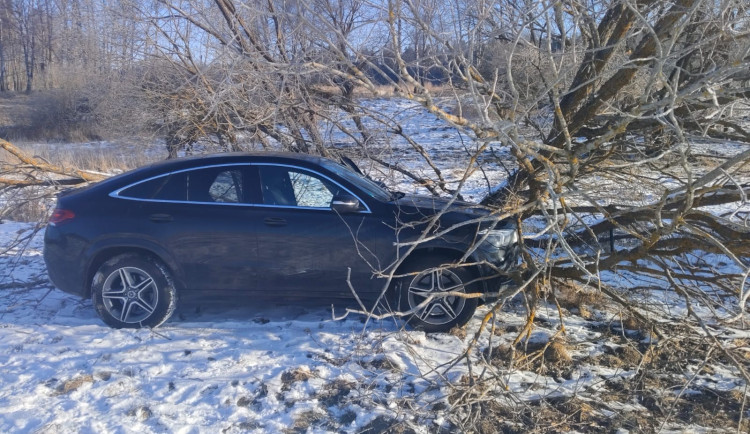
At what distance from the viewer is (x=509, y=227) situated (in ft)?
20.1

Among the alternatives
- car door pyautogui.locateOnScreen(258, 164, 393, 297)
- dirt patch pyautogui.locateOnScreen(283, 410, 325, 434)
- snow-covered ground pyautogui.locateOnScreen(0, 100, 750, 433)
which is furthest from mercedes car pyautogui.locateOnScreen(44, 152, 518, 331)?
dirt patch pyautogui.locateOnScreen(283, 410, 325, 434)

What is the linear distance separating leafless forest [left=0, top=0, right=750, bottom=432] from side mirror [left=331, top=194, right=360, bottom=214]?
641 millimetres

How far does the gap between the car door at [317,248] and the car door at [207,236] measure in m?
0.14

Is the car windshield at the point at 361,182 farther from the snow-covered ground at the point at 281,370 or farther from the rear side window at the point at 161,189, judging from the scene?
the rear side window at the point at 161,189

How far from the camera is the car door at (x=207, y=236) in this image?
5.86m

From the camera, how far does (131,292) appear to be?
5863 millimetres

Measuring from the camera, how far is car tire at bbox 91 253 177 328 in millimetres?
5852

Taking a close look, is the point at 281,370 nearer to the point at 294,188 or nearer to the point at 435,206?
the point at 294,188

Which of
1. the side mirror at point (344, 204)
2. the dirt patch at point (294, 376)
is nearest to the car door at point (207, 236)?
the side mirror at point (344, 204)

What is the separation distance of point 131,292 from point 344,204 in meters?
2.09

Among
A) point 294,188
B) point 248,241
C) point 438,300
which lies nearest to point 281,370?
point 248,241

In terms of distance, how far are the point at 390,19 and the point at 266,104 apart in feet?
11.5

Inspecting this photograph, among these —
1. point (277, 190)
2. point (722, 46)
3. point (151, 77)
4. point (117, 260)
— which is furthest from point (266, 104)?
point (722, 46)

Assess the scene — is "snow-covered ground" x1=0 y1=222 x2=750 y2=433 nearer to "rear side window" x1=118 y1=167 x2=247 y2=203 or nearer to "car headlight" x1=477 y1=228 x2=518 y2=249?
"car headlight" x1=477 y1=228 x2=518 y2=249
